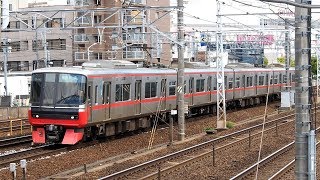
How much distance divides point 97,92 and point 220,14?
23.8ft

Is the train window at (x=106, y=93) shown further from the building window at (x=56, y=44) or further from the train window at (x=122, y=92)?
the building window at (x=56, y=44)

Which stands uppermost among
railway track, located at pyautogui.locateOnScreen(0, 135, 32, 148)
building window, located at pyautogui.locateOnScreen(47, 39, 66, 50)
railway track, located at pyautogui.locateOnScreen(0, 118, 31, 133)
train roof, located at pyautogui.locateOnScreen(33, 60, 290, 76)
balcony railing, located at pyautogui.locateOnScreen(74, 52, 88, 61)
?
building window, located at pyautogui.locateOnScreen(47, 39, 66, 50)

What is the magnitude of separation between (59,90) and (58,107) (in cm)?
50

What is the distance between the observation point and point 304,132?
25.9ft

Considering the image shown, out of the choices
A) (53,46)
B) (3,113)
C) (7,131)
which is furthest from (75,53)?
(7,131)

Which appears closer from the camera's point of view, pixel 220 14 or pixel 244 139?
pixel 244 139

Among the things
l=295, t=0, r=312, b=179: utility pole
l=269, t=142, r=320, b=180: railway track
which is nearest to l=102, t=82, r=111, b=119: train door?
l=269, t=142, r=320, b=180: railway track

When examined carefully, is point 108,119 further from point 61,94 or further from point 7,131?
point 7,131

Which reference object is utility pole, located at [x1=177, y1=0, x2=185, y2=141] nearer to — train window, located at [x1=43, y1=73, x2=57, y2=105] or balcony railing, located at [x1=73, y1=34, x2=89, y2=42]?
train window, located at [x1=43, y1=73, x2=57, y2=105]

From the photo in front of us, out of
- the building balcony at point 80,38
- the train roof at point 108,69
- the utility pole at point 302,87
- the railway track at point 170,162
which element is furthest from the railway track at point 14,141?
the building balcony at point 80,38

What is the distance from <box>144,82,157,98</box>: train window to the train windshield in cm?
507

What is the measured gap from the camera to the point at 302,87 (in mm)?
7852

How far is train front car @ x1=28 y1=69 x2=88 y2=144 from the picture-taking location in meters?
17.8

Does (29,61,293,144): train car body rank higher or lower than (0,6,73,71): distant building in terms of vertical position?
lower
